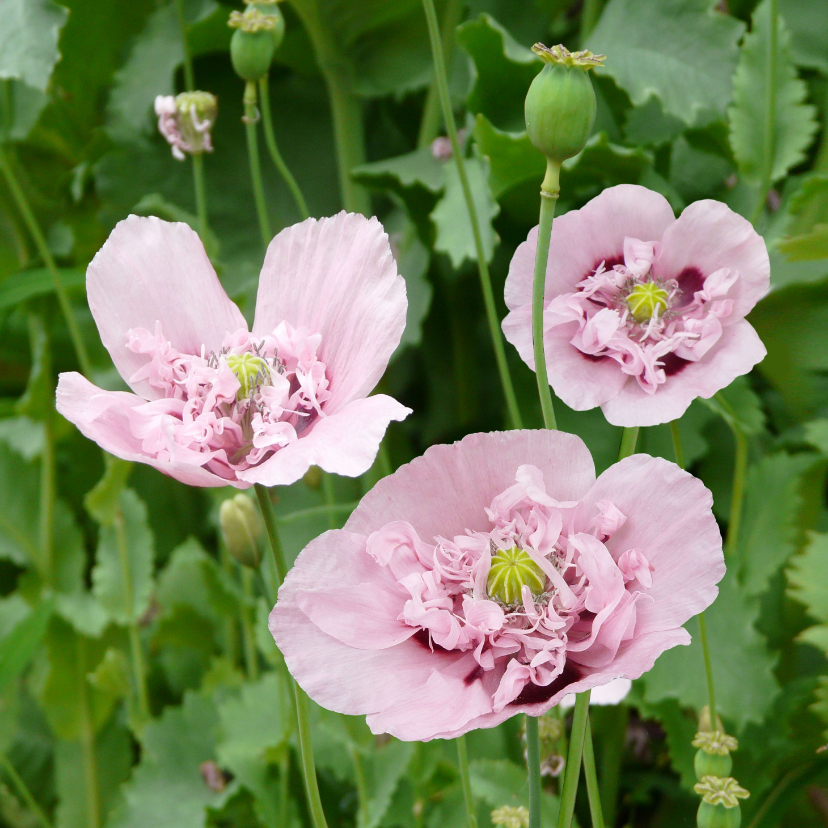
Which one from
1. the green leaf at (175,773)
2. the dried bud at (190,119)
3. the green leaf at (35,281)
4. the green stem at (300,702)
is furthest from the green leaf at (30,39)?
the green leaf at (175,773)

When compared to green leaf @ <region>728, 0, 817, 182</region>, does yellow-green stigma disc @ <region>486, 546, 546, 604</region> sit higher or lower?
lower

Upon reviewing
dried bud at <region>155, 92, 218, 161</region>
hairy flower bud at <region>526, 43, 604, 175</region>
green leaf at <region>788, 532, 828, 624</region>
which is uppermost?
hairy flower bud at <region>526, 43, 604, 175</region>

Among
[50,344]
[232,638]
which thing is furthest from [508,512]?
[50,344]

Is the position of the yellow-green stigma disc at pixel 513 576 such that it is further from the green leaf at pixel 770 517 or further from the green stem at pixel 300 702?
the green leaf at pixel 770 517

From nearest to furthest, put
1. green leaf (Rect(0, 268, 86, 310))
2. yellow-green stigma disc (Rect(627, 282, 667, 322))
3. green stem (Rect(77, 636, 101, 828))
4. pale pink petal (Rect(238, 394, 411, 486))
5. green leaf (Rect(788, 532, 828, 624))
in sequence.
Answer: pale pink petal (Rect(238, 394, 411, 486)) < yellow-green stigma disc (Rect(627, 282, 667, 322)) < green leaf (Rect(788, 532, 828, 624)) < green leaf (Rect(0, 268, 86, 310)) < green stem (Rect(77, 636, 101, 828))

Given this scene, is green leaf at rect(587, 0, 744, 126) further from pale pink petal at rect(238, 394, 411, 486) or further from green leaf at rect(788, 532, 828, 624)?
pale pink petal at rect(238, 394, 411, 486)

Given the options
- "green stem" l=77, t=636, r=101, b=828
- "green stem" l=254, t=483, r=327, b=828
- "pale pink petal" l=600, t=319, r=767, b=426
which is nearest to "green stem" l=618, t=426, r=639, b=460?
"pale pink petal" l=600, t=319, r=767, b=426

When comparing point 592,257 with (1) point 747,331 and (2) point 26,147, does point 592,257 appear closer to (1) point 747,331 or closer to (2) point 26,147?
(1) point 747,331
